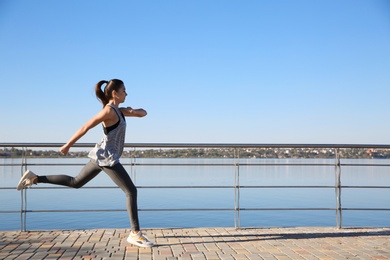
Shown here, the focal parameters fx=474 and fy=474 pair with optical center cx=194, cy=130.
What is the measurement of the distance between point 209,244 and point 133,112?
169 cm

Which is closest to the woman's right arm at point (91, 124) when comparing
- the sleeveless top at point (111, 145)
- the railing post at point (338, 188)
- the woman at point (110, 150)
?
the woman at point (110, 150)

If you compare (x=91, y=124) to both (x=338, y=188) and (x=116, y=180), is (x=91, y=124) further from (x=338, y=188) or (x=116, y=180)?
(x=338, y=188)

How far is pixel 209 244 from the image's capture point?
5.26 meters

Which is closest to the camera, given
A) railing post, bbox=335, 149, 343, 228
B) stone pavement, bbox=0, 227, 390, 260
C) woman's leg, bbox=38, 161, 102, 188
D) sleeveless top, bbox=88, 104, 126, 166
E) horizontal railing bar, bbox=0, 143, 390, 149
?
stone pavement, bbox=0, 227, 390, 260

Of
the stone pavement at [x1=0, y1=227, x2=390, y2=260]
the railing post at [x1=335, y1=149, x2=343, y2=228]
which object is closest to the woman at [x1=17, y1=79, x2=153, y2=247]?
the stone pavement at [x1=0, y1=227, x2=390, y2=260]

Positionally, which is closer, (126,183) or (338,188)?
(126,183)

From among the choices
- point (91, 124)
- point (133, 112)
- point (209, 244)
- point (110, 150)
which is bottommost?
point (209, 244)

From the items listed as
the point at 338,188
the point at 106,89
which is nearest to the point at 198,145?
the point at 106,89

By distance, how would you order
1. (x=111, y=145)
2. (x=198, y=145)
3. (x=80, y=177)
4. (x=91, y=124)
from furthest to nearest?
(x=198, y=145) → (x=80, y=177) → (x=111, y=145) → (x=91, y=124)

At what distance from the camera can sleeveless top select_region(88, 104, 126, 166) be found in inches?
197

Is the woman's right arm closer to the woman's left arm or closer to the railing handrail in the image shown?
the woman's left arm

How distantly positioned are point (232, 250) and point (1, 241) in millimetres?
2631

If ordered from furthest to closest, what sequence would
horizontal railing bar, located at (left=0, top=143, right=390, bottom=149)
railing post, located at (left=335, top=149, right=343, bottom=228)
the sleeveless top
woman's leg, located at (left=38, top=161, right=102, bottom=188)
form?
railing post, located at (left=335, top=149, right=343, bottom=228)
horizontal railing bar, located at (left=0, top=143, right=390, bottom=149)
woman's leg, located at (left=38, top=161, right=102, bottom=188)
the sleeveless top

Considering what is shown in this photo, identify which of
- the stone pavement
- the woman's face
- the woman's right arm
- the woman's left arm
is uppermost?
the woman's face
